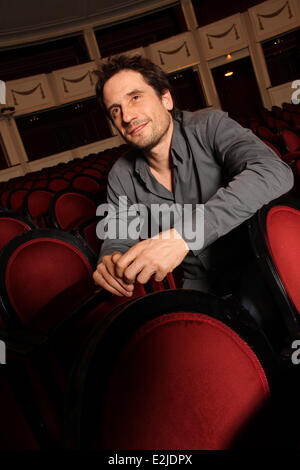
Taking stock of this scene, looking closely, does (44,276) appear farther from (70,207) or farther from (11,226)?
(70,207)

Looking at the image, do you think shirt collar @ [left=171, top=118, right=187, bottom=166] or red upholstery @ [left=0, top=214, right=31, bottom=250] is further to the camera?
red upholstery @ [left=0, top=214, right=31, bottom=250]

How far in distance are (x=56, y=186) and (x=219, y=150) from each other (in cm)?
303

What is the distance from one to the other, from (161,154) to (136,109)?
0.15m

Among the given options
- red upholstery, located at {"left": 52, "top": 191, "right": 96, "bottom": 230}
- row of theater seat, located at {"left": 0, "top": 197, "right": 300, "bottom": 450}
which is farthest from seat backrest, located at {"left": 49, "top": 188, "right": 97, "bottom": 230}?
row of theater seat, located at {"left": 0, "top": 197, "right": 300, "bottom": 450}

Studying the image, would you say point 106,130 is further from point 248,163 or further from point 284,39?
point 248,163

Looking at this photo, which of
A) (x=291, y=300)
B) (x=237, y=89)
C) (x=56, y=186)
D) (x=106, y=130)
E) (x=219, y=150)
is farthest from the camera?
(x=106, y=130)

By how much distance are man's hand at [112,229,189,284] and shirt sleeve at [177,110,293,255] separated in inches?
2.2

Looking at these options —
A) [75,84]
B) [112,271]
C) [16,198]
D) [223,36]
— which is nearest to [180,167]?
[112,271]

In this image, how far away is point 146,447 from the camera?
0.94 feet

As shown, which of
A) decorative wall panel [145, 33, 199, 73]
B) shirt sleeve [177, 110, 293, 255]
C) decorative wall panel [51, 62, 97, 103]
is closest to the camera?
shirt sleeve [177, 110, 293, 255]

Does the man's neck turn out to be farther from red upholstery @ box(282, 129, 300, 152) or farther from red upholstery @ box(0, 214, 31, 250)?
red upholstery @ box(282, 129, 300, 152)

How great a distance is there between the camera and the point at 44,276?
92cm

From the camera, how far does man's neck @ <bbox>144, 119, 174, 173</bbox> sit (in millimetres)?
956
